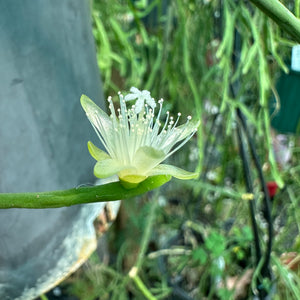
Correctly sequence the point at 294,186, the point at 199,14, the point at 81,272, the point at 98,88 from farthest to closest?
the point at 81,272 → the point at 294,186 → the point at 199,14 → the point at 98,88

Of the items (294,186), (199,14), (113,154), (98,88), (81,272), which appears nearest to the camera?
(113,154)

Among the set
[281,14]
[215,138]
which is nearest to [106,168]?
[281,14]

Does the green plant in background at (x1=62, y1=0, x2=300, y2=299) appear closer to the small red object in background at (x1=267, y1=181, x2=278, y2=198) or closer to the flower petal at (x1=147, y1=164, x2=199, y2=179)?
the small red object in background at (x1=267, y1=181, x2=278, y2=198)

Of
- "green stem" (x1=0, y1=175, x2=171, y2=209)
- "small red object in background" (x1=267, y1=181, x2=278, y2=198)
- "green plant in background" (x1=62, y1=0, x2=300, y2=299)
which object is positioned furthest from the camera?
"small red object in background" (x1=267, y1=181, x2=278, y2=198)

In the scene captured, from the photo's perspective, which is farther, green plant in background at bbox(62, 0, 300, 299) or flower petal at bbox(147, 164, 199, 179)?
green plant in background at bbox(62, 0, 300, 299)

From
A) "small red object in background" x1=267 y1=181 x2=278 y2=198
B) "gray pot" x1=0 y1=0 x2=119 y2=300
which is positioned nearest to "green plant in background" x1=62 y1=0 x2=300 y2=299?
"small red object in background" x1=267 y1=181 x2=278 y2=198

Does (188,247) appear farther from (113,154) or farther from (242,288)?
(113,154)

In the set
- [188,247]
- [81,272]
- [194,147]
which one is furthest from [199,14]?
[81,272]
